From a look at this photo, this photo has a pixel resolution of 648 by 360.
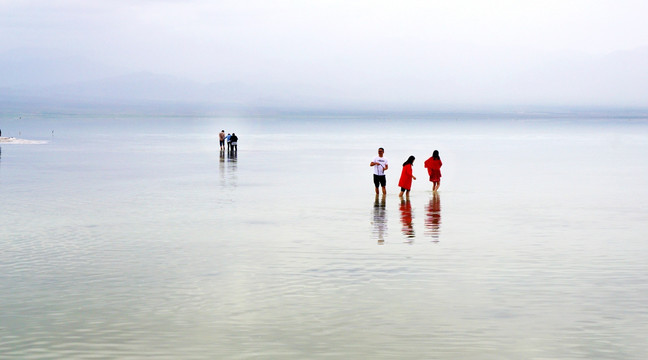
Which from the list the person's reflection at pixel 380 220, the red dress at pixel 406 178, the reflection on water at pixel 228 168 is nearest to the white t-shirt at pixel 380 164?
the red dress at pixel 406 178

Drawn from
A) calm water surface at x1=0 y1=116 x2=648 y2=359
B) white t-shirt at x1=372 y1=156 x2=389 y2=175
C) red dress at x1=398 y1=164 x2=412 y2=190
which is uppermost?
white t-shirt at x1=372 y1=156 x2=389 y2=175

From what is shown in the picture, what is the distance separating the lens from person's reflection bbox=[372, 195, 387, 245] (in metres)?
17.7

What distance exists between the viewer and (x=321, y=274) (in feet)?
44.6

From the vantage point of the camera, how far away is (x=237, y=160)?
1832 inches

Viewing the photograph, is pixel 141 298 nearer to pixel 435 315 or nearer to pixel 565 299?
pixel 435 315

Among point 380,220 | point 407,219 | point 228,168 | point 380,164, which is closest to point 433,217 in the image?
point 407,219

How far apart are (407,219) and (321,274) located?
703 centimetres

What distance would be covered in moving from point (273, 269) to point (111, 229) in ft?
19.4

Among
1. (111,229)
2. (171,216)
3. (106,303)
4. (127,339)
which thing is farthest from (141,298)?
(171,216)

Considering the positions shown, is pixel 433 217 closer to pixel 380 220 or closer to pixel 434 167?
pixel 380 220

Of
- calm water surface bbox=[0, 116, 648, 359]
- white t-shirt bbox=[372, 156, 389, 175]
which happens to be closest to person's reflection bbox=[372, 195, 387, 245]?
calm water surface bbox=[0, 116, 648, 359]

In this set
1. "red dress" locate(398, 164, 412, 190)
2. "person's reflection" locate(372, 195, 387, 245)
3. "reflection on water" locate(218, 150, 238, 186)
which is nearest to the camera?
"person's reflection" locate(372, 195, 387, 245)

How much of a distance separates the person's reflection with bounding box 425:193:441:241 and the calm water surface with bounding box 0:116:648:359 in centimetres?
6

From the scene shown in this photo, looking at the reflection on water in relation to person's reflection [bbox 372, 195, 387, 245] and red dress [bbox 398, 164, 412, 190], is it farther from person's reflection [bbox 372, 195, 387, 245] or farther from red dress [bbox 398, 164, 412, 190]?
person's reflection [bbox 372, 195, 387, 245]
